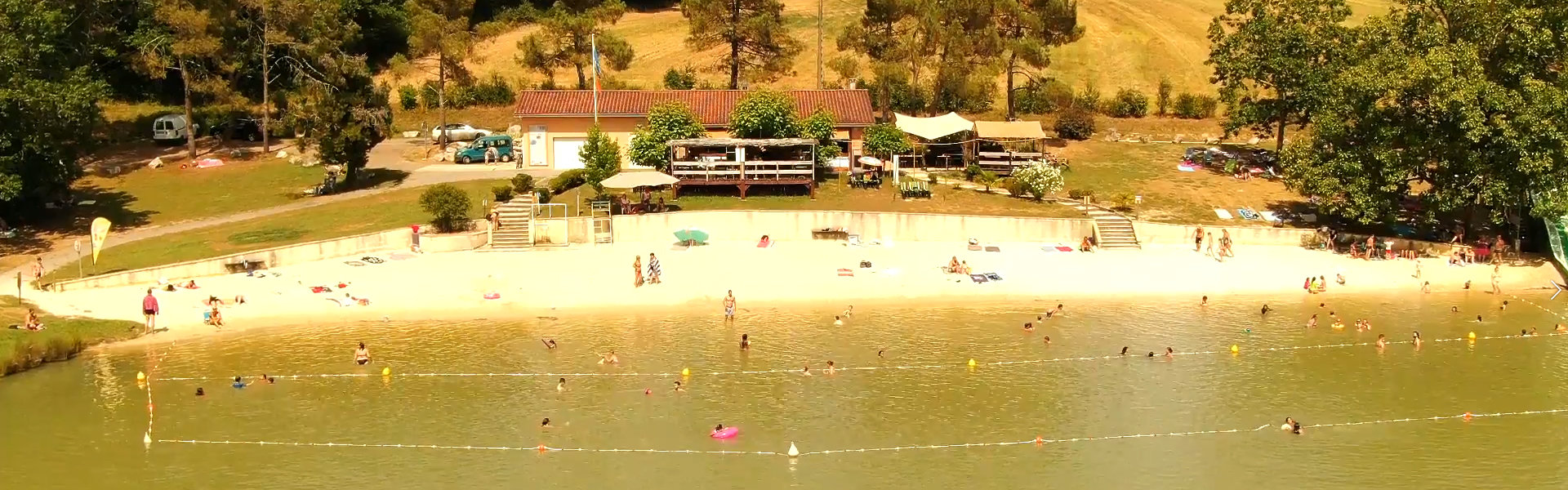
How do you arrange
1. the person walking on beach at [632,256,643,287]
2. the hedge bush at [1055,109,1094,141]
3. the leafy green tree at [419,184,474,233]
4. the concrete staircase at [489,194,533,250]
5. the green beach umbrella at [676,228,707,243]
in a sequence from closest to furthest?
the person walking on beach at [632,256,643,287] → the leafy green tree at [419,184,474,233] → the concrete staircase at [489,194,533,250] → the green beach umbrella at [676,228,707,243] → the hedge bush at [1055,109,1094,141]

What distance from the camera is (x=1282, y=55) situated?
58938 millimetres

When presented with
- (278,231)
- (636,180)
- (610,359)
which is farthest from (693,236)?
(278,231)

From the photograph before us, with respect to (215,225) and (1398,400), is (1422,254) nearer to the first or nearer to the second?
(1398,400)

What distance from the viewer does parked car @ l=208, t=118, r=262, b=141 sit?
69125 millimetres

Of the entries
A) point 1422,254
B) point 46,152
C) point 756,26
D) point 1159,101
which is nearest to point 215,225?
point 46,152

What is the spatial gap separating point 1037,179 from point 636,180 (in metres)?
16.6

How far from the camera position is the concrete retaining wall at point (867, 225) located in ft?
161

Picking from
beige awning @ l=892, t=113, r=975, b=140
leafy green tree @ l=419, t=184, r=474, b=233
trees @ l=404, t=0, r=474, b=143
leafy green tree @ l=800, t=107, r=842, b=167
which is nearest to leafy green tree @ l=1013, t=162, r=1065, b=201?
beige awning @ l=892, t=113, r=975, b=140

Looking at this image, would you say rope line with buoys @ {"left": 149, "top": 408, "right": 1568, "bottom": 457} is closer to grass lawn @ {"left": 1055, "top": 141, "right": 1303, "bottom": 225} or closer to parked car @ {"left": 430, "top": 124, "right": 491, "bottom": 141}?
grass lawn @ {"left": 1055, "top": 141, "right": 1303, "bottom": 225}

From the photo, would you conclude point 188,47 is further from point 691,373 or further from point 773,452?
point 773,452

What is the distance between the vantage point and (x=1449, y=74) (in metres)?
45.3

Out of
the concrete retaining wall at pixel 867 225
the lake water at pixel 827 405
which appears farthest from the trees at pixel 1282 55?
the lake water at pixel 827 405

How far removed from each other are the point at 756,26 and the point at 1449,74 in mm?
32536

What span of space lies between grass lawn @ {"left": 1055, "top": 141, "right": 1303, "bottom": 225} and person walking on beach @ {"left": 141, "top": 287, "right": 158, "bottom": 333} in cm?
3541
